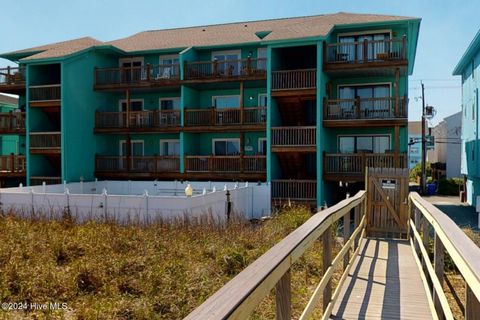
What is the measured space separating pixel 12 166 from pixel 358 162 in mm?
20983

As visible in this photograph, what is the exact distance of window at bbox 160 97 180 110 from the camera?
2724cm

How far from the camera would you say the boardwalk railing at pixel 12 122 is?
2752cm

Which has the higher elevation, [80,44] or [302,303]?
[80,44]

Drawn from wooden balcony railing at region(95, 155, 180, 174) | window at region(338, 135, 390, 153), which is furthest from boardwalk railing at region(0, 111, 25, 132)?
window at region(338, 135, 390, 153)

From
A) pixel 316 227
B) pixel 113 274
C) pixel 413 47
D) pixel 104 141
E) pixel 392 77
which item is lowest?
pixel 113 274

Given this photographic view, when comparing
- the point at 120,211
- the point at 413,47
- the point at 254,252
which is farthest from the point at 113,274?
the point at 413,47

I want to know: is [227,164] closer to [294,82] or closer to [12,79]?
[294,82]

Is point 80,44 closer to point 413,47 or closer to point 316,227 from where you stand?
point 413,47

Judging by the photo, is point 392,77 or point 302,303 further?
point 392,77

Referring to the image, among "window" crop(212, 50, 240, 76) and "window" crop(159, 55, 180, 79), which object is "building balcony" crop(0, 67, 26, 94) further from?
"window" crop(212, 50, 240, 76)

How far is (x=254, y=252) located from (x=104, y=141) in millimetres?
20986

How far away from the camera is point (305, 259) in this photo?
8.59m

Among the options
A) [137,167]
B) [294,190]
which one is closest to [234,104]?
[137,167]

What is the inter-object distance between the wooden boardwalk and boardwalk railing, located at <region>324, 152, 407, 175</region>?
38.8ft
